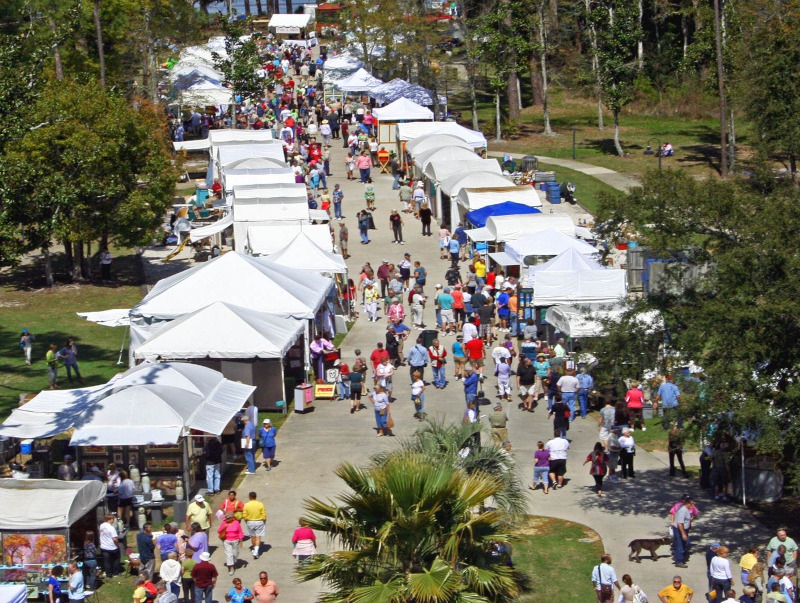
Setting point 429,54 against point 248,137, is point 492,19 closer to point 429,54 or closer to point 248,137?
point 429,54

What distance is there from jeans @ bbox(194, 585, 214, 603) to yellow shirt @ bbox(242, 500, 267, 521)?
1.97 m

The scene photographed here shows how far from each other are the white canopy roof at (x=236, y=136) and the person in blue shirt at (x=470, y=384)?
87.2 feet

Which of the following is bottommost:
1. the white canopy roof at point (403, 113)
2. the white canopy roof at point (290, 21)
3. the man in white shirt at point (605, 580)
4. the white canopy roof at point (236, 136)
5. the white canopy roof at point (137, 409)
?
the man in white shirt at point (605, 580)

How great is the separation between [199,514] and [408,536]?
5.95m

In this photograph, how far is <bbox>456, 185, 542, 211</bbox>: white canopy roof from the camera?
123 feet

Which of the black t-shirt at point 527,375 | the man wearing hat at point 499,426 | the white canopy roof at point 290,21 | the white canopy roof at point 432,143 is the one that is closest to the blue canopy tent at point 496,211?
the white canopy roof at point 432,143

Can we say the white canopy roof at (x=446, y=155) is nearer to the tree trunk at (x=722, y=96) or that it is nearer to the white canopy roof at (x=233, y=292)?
the tree trunk at (x=722, y=96)

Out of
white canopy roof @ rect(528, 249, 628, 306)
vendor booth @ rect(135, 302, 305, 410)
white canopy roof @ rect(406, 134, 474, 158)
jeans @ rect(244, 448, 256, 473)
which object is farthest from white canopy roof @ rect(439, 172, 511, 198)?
jeans @ rect(244, 448, 256, 473)

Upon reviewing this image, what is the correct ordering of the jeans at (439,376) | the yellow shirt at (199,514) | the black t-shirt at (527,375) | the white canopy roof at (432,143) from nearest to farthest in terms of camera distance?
the yellow shirt at (199,514), the black t-shirt at (527,375), the jeans at (439,376), the white canopy roof at (432,143)

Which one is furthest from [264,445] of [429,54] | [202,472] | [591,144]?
[429,54]

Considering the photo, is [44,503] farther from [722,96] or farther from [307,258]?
[722,96]

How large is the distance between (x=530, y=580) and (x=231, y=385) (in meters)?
7.69

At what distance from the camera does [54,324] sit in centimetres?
3350

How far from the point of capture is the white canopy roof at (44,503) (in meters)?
17.3
